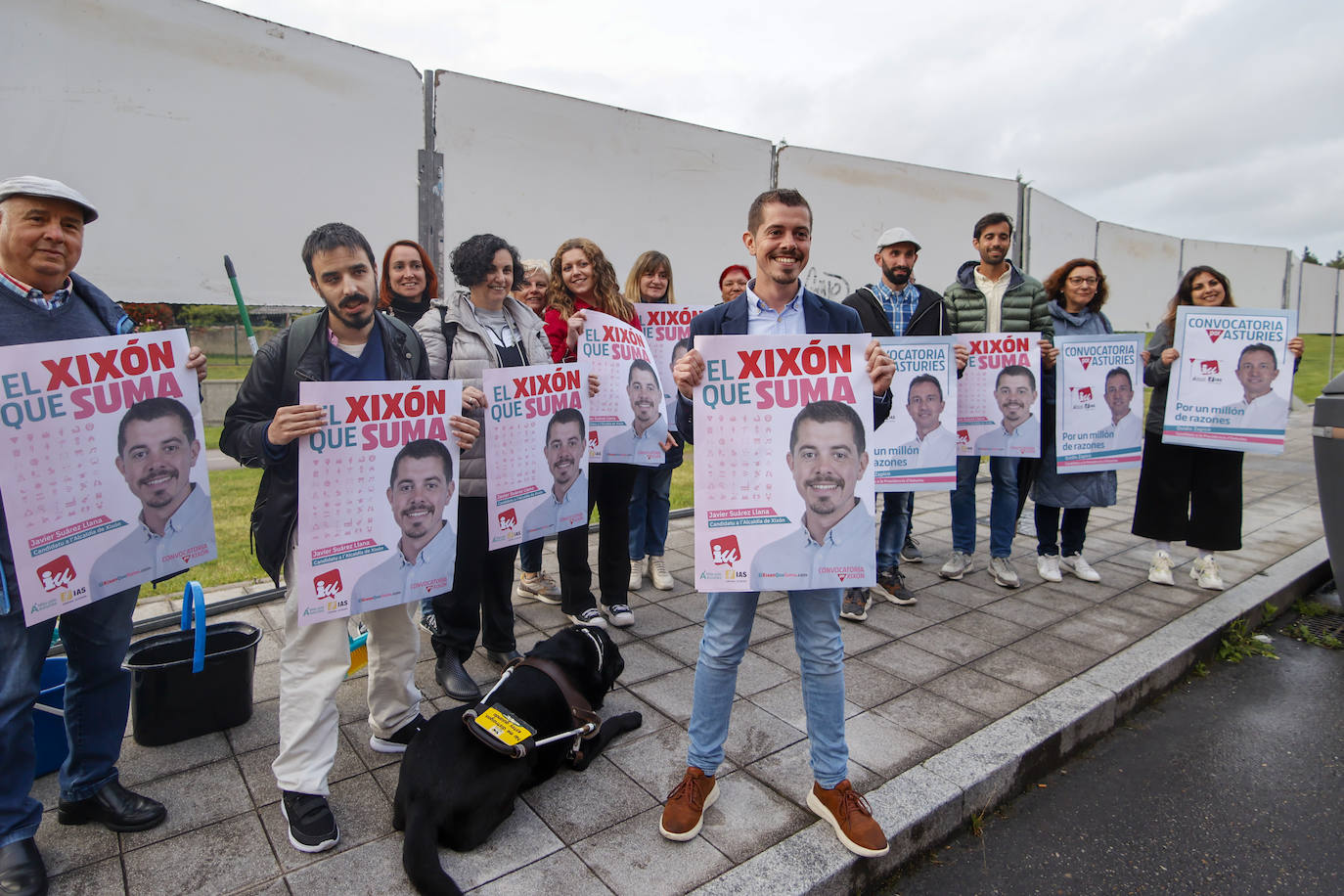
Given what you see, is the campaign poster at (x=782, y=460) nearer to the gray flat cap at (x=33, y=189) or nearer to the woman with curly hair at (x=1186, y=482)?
the gray flat cap at (x=33, y=189)

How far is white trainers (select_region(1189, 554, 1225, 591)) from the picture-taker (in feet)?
17.0

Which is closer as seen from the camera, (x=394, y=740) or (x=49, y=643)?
(x=49, y=643)

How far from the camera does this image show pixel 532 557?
16.6 feet

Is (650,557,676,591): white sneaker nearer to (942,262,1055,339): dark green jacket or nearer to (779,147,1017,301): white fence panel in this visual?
(942,262,1055,339): dark green jacket

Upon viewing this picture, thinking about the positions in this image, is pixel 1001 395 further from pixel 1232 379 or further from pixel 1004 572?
pixel 1232 379

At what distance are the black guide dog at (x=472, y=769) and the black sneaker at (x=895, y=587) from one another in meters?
2.51

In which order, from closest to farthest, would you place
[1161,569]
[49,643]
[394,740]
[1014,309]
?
[49,643] < [394,740] < [1014,309] < [1161,569]

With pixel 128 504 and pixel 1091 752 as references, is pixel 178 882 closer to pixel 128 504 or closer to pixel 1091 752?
pixel 128 504

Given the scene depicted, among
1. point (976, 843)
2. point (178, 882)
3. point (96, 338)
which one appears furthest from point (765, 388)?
point (178, 882)

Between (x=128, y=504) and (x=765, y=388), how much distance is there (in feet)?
7.04

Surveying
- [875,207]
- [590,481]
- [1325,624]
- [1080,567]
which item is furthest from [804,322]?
[875,207]

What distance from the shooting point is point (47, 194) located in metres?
2.26

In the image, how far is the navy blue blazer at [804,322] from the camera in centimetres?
273

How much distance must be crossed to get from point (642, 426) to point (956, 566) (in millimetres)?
2663
